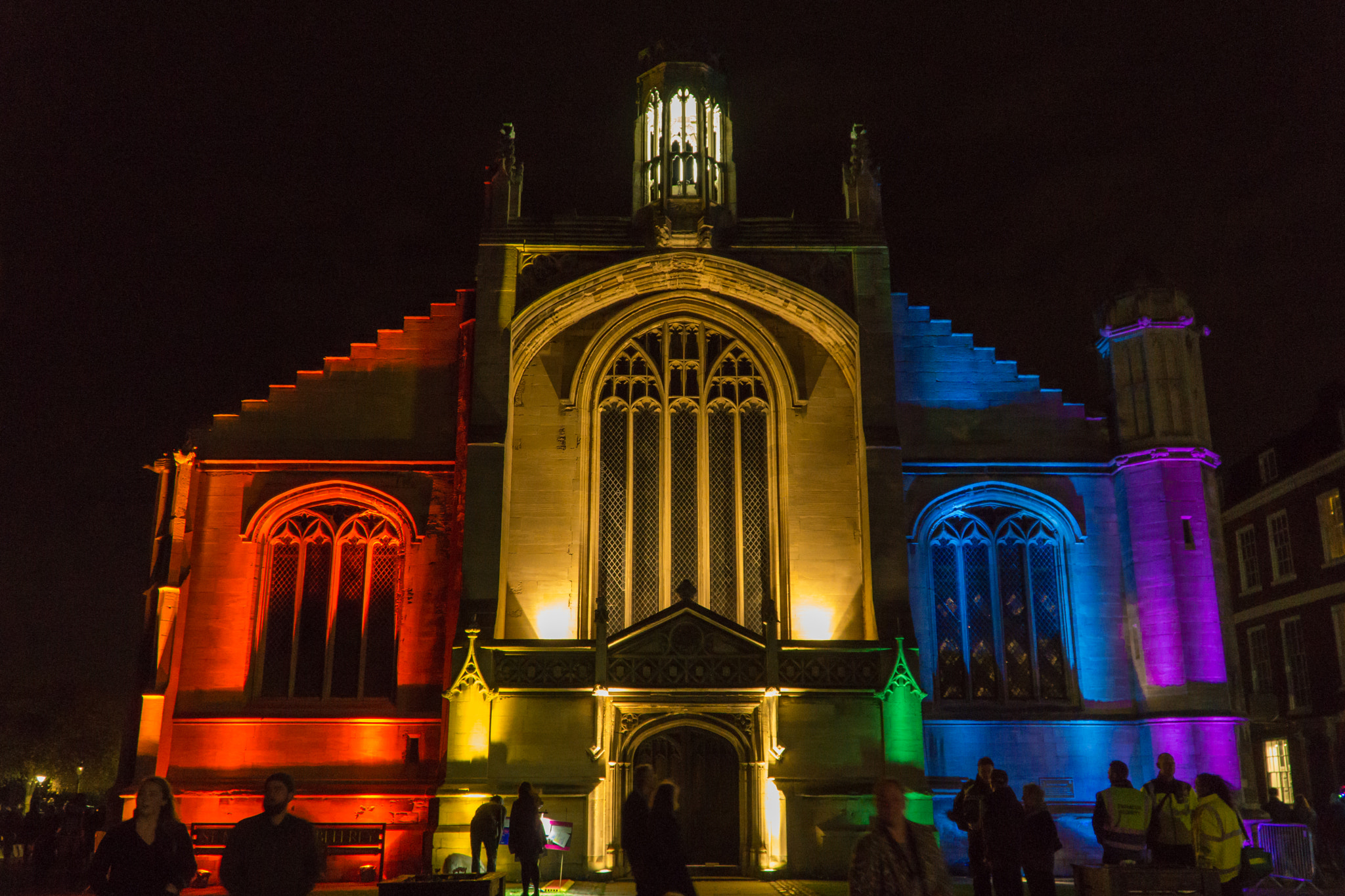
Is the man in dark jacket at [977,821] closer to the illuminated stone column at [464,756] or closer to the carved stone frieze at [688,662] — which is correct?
the carved stone frieze at [688,662]

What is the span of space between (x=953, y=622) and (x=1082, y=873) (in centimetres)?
1151

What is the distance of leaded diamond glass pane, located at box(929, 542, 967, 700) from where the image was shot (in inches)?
883

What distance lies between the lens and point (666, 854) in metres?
9.30

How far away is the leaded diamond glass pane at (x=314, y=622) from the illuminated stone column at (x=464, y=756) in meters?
3.64

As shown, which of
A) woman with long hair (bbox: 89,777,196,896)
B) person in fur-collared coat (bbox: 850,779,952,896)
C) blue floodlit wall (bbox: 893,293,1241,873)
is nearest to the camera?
person in fur-collared coat (bbox: 850,779,952,896)

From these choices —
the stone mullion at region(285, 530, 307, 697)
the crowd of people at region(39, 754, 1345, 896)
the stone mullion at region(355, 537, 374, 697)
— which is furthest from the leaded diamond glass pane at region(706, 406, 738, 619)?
the crowd of people at region(39, 754, 1345, 896)

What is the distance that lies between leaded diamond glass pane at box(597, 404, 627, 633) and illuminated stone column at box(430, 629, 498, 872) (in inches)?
129

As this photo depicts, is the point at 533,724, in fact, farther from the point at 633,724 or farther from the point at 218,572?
the point at 218,572

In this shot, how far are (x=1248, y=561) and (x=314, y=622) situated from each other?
1136 inches

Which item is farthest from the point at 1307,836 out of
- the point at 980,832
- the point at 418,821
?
the point at 418,821

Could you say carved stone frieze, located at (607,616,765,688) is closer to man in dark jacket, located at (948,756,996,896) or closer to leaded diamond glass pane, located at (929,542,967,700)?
leaded diamond glass pane, located at (929,542,967,700)

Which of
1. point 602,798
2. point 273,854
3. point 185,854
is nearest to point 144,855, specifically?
point 185,854

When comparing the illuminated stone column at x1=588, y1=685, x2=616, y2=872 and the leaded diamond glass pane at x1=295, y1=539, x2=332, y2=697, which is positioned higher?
the leaded diamond glass pane at x1=295, y1=539, x2=332, y2=697

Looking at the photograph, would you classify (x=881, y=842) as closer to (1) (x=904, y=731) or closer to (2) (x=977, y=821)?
(2) (x=977, y=821)
